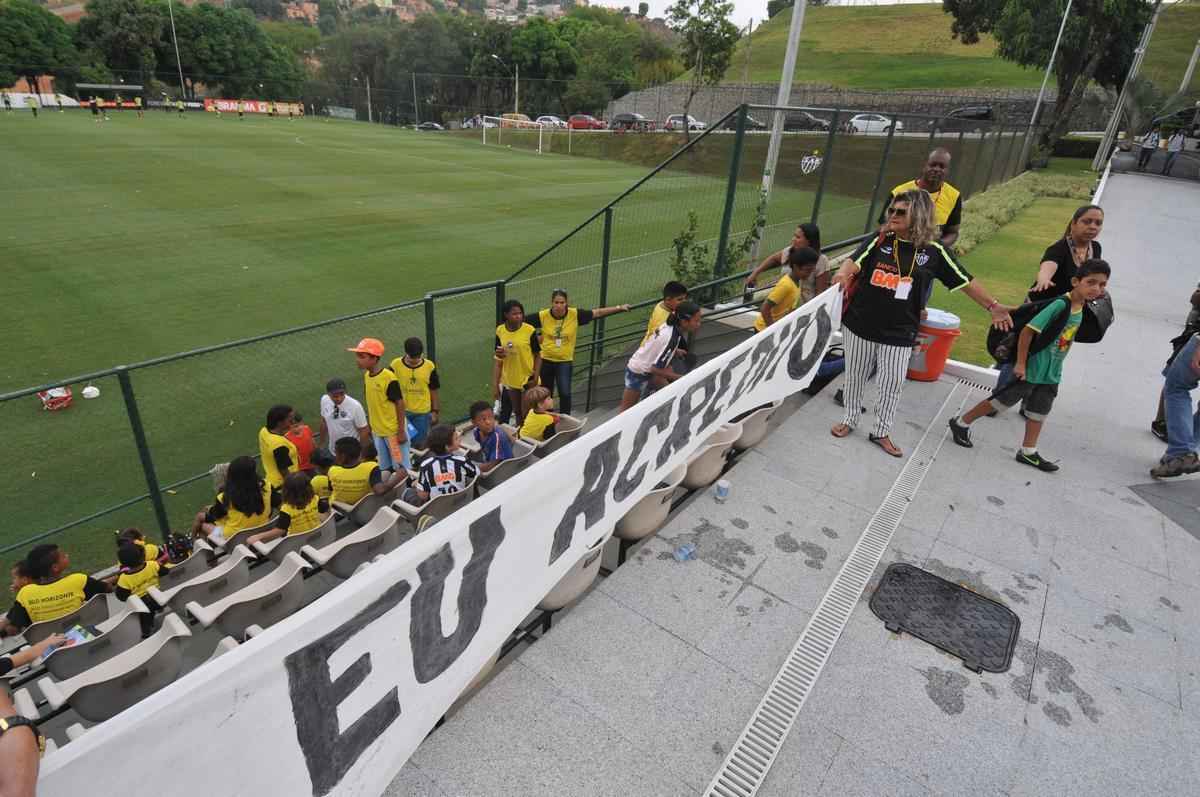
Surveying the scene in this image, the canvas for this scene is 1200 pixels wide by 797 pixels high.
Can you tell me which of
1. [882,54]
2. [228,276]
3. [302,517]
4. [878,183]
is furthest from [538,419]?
[882,54]

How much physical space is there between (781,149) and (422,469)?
8033mm

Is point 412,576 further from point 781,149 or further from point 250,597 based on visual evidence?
point 781,149

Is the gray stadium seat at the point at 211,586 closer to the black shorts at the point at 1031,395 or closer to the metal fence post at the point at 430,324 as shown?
the metal fence post at the point at 430,324

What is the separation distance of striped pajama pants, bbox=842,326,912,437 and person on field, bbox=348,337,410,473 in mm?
3744

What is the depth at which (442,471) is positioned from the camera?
429 cm

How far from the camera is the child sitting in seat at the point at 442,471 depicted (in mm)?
4277

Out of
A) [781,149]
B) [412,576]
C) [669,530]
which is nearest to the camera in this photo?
[412,576]

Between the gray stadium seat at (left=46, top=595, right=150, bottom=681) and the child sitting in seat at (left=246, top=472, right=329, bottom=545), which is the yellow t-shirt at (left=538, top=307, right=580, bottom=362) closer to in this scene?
the child sitting in seat at (left=246, top=472, right=329, bottom=545)

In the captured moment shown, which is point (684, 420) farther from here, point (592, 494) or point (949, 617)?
point (949, 617)

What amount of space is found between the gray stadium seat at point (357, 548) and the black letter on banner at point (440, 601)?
1320 millimetres

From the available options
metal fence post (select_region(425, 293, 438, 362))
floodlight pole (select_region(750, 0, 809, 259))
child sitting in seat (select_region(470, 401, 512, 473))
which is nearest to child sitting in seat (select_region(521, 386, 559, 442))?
child sitting in seat (select_region(470, 401, 512, 473))

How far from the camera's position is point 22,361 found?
344 inches

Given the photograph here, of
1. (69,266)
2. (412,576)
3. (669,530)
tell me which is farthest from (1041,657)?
(69,266)

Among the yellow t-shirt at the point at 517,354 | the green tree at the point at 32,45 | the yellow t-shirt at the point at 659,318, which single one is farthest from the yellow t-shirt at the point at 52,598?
the green tree at the point at 32,45
